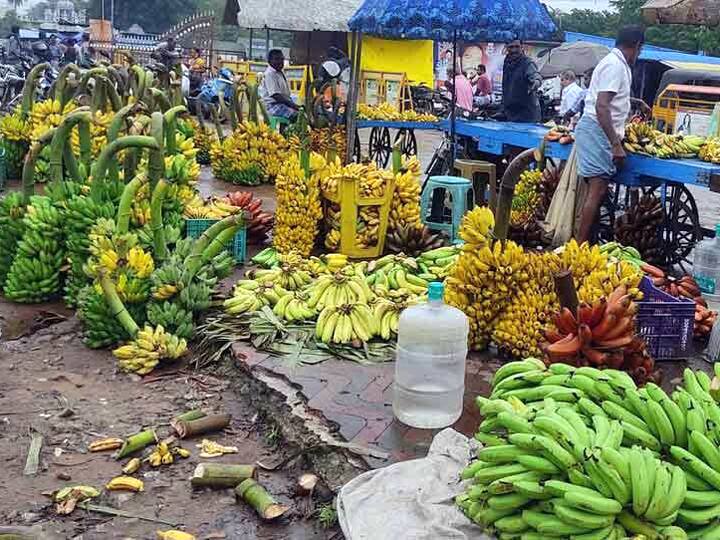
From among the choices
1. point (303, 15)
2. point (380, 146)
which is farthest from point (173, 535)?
point (303, 15)

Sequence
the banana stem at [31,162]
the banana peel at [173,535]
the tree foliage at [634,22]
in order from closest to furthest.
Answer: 1. the banana peel at [173,535]
2. the banana stem at [31,162]
3. the tree foliage at [634,22]

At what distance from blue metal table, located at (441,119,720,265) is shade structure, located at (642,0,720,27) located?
5.46 feet

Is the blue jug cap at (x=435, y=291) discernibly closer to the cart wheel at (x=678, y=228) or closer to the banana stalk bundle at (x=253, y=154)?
the cart wheel at (x=678, y=228)

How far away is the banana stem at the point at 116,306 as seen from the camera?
5.39 metres

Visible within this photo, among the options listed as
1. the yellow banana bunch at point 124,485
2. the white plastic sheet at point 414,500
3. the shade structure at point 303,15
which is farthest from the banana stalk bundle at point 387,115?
the white plastic sheet at point 414,500

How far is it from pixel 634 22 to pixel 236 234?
33250mm

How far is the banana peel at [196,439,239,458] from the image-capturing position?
4.29 m

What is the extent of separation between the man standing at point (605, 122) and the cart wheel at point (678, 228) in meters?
0.84

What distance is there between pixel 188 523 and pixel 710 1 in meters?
7.11

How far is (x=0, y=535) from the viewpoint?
3.19 metres

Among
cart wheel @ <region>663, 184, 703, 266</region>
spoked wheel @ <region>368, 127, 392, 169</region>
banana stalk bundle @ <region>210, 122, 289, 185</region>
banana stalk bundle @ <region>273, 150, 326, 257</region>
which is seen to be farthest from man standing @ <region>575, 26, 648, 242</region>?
spoked wheel @ <region>368, 127, 392, 169</region>

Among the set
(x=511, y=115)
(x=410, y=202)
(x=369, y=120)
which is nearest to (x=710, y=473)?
(x=410, y=202)

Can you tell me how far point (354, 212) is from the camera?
22.6 ft

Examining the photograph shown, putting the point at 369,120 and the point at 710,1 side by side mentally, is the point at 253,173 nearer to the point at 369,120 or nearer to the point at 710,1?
the point at 369,120
